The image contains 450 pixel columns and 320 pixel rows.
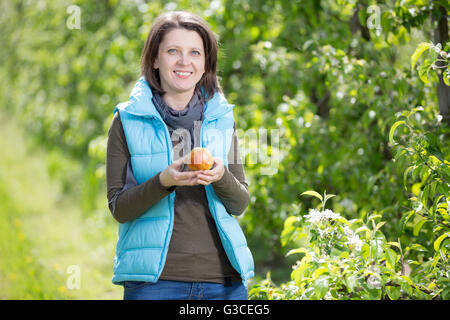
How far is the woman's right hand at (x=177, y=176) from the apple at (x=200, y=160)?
20 mm

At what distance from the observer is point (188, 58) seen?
1.90 meters

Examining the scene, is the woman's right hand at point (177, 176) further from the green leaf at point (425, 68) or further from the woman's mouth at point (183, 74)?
the green leaf at point (425, 68)

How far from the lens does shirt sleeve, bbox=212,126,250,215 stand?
1.78 m

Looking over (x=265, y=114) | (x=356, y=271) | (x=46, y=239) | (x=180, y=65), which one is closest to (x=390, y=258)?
(x=356, y=271)

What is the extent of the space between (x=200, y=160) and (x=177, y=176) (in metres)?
0.08

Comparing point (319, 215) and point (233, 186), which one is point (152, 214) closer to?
point (233, 186)

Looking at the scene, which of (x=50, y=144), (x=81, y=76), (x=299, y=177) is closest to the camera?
(x=299, y=177)

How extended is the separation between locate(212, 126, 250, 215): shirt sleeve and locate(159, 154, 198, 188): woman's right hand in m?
0.12

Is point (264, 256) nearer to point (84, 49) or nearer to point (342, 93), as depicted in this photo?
point (342, 93)

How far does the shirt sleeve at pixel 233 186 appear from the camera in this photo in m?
1.78

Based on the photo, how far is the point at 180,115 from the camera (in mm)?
1906

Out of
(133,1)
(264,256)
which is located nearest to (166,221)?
(264,256)
